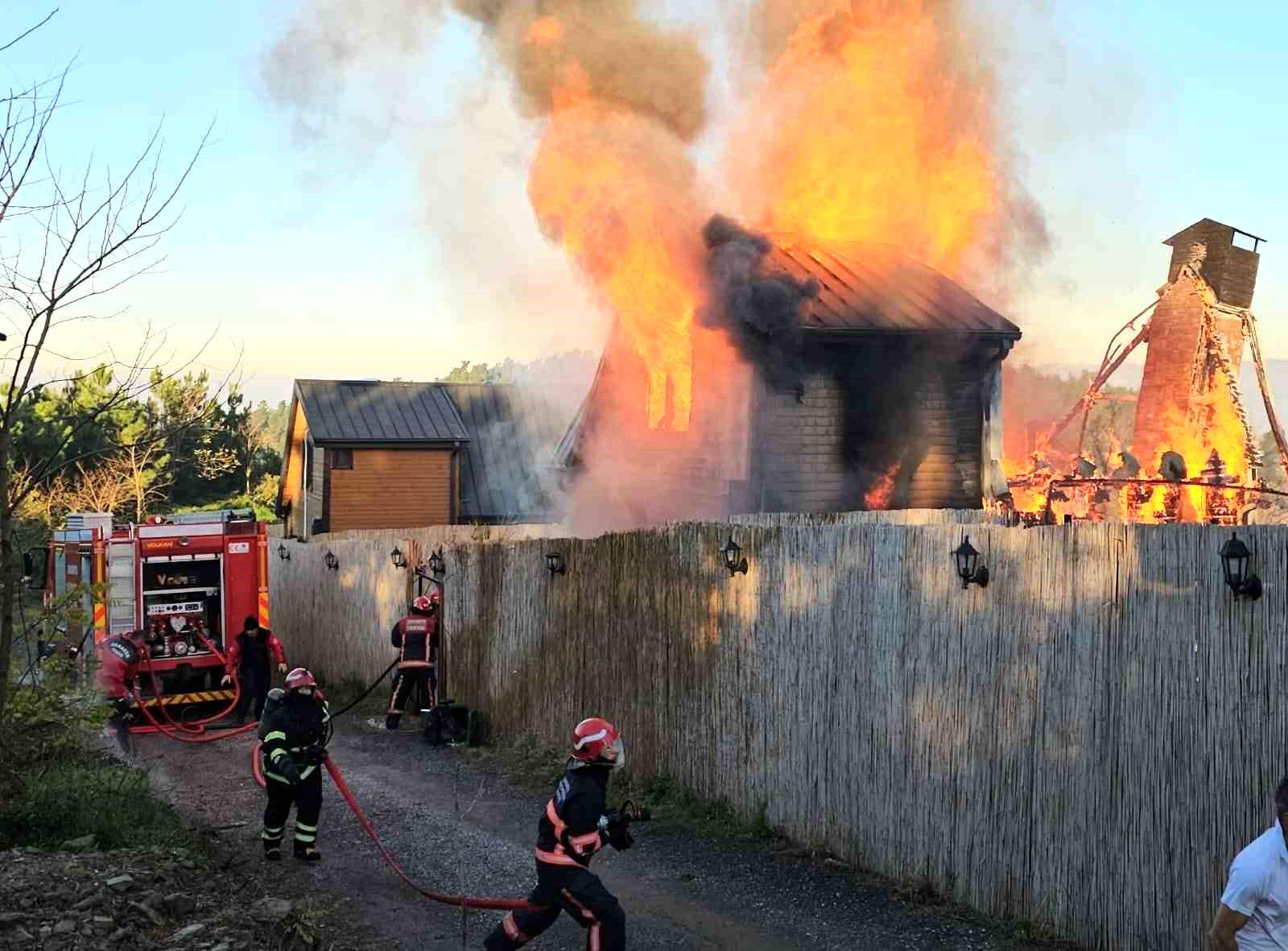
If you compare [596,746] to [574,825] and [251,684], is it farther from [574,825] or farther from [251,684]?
[251,684]

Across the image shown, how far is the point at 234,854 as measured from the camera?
9.43m

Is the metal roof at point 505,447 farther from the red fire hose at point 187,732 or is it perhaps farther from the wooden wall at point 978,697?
the wooden wall at point 978,697

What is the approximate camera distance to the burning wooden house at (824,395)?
18.8 m

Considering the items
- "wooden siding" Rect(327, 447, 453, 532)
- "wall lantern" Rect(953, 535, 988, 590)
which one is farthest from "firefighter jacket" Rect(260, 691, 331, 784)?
"wooden siding" Rect(327, 447, 453, 532)

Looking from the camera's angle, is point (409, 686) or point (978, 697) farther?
point (409, 686)

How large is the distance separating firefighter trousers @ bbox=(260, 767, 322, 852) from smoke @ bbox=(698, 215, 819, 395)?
1066 cm

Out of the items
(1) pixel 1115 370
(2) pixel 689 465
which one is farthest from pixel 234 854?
(1) pixel 1115 370

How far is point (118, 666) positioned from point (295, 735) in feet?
21.3

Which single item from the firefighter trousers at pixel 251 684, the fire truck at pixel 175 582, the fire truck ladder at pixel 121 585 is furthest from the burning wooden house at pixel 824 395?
the fire truck ladder at pixel 121 585

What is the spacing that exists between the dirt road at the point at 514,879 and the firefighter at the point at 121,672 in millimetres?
2311

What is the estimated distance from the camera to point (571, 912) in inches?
247

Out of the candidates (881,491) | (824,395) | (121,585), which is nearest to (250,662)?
(121,585)

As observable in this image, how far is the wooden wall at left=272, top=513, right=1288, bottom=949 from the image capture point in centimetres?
606

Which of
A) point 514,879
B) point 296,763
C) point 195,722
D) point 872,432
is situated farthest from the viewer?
point 872,432
